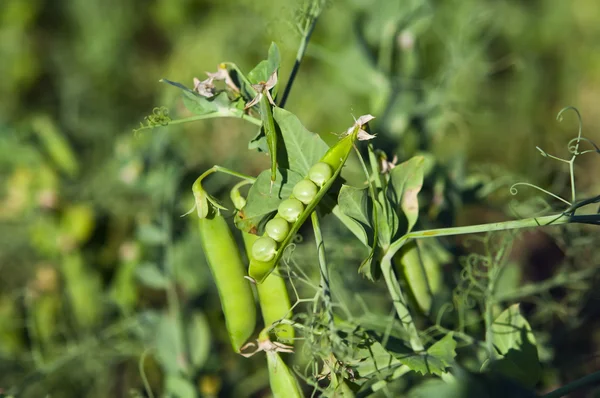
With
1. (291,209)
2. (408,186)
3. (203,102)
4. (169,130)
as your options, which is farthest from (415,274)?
(169,130)

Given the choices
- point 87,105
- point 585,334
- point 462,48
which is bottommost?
point 87,105

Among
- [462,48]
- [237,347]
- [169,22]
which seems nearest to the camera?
[237,347]

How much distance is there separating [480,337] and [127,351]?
2.01 ft

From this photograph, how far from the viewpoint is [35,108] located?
207 centimetres

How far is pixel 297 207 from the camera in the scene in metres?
0.55

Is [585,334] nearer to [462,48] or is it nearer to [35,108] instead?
[462,48]

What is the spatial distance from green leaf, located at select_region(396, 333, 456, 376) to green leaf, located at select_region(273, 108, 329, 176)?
0.72ft

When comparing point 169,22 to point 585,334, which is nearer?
point 585,334

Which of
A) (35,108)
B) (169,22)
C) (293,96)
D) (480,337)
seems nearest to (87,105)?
(35,108)

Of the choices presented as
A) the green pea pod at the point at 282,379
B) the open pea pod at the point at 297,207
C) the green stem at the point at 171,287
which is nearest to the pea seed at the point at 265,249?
the open pea pod at the point at 297,207

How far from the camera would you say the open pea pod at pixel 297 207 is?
0.55 m

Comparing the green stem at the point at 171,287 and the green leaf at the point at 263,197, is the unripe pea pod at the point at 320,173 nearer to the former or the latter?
the green leaf at the point at 263,197

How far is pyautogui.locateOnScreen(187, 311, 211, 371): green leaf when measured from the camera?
1020mm

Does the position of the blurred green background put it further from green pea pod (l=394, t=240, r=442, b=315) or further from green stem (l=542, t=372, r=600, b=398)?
green stem (l=542, t=372, r=600, b=398)
